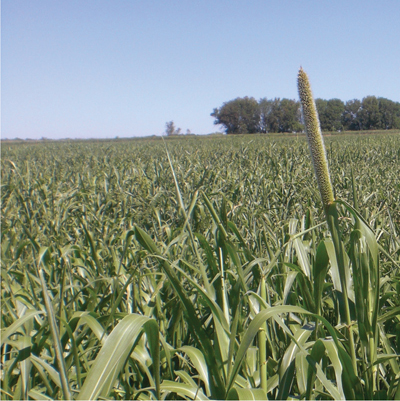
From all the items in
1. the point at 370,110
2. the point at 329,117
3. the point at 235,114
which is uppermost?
the point at 235,114

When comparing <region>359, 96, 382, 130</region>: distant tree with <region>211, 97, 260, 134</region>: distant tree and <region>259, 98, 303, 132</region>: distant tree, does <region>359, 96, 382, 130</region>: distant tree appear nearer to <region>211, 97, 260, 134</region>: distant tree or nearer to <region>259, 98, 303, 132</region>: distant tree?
<region>259, 98, 303, 132</region>: distant tree

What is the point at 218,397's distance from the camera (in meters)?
1.21

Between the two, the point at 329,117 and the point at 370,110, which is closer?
the point at 329,117

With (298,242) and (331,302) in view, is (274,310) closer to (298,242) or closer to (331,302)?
(298,242)

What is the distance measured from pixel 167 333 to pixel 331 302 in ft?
2.83

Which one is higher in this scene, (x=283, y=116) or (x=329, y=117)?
(x=283, y=116)

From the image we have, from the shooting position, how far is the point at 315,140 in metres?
0.95

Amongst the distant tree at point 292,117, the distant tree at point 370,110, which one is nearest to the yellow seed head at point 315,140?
the distant tree at point 292,117

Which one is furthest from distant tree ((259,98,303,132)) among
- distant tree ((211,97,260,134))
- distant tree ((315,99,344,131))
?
distant tree ((211,97,260,134))

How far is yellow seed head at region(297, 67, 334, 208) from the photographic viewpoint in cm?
92

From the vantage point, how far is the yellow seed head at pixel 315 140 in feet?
3.00

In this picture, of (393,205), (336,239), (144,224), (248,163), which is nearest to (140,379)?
(336,239)

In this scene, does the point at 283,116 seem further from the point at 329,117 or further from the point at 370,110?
the point at 370,110

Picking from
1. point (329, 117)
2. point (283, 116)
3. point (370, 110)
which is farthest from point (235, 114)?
point (329, 117)
